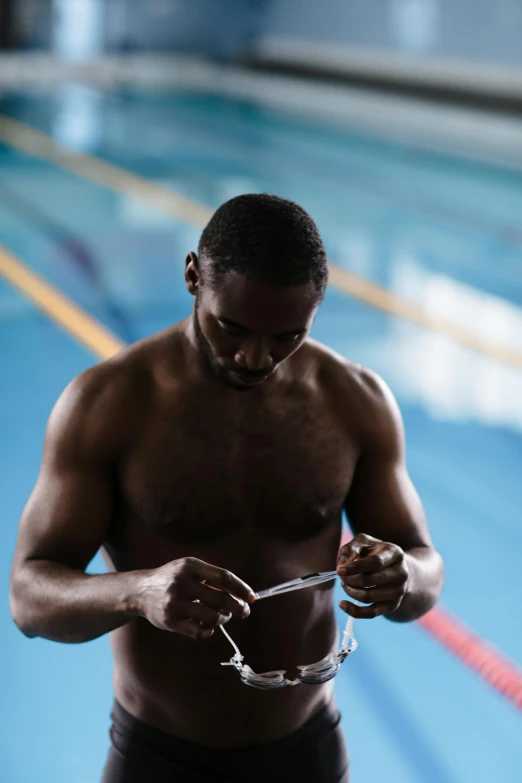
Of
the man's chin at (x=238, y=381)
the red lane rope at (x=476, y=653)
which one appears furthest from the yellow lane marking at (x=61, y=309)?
the man's chin at (x=238, y=381)

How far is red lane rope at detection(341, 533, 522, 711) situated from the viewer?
10.6 ft

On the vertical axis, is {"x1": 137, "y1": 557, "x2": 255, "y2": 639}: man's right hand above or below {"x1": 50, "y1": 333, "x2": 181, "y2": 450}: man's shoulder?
below

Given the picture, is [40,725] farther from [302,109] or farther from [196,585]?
[302,109]

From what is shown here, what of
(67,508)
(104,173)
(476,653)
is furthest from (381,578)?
(104,173)

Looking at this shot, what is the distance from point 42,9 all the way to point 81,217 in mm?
11363

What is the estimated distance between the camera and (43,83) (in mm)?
17141

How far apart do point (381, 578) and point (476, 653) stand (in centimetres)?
199

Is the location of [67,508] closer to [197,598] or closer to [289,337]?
[197,598]

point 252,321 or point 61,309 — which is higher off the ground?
point 252,321

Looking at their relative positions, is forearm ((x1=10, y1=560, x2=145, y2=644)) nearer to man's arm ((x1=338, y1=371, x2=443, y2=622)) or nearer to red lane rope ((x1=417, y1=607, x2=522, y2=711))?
man's arm ((x1=338, y1=371, x2=443, y2=622))

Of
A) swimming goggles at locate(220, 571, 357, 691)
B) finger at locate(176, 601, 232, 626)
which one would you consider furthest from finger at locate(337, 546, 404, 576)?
→ finger at locate(176, 601, 232, 626)

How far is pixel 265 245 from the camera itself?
159 centimetres

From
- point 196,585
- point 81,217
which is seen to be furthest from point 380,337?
point 196,585

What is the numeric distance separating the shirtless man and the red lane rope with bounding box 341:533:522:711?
1415 millimetres
